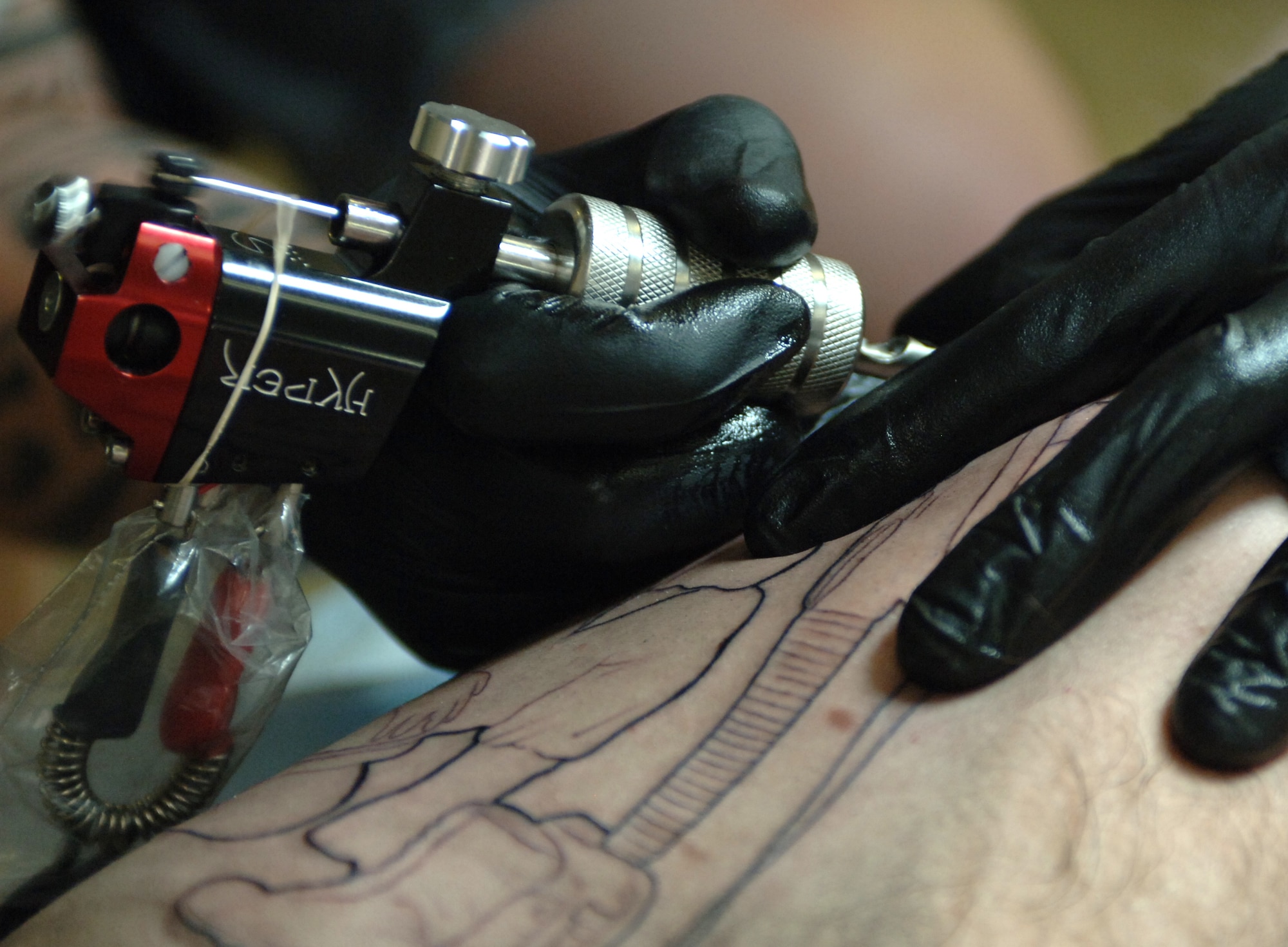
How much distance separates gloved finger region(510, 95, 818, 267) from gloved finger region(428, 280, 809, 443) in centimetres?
5

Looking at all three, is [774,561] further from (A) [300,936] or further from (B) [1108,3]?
(B) [1108,3]

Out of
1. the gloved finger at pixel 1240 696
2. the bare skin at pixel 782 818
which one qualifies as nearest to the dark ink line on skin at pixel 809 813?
the bare skin at pixel 782 818

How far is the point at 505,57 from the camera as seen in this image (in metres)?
1.15

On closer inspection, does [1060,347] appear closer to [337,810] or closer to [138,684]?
[337,810]

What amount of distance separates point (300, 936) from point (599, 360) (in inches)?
17.1

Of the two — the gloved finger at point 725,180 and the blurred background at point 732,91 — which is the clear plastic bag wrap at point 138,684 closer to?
the blurred background at point 732,91

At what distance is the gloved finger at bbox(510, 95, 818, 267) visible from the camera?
0.80 metres

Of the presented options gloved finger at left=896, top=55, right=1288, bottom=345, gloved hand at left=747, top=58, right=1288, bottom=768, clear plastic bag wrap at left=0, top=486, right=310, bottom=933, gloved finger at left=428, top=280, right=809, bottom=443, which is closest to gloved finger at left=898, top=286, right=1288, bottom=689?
gloved hand at left=747, top=58, right=1288, bottom=768

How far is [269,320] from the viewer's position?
61 cm

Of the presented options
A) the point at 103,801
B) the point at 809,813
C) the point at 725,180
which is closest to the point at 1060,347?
the point at 725,180

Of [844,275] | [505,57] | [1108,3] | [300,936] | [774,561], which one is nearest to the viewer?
[300,936]

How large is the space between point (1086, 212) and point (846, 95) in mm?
350

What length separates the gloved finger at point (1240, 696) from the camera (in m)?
0.49

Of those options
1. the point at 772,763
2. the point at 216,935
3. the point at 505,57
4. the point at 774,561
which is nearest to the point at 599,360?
the point at 774,561
